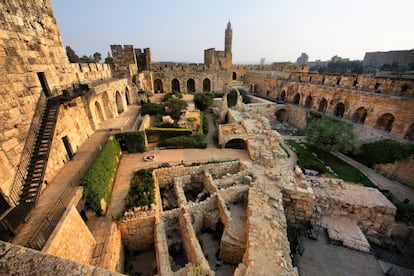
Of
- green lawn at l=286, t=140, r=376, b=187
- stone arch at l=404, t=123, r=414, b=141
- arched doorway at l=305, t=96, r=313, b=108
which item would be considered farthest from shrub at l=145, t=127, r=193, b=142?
arched doorway at l=305, t=96, r=313, b=108

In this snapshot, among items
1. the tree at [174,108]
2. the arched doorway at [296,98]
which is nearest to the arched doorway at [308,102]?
the arched doorway at [296,98]

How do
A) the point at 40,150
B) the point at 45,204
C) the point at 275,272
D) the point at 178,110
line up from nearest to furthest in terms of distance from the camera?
the point at 275,272 < the point at 45,204 < the point at 40,150 < the point at 178,110

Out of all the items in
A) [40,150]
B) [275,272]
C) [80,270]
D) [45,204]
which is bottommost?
[275,272]

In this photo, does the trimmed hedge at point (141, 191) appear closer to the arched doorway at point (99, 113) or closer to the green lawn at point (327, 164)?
the arched doorway at point (99, 113)

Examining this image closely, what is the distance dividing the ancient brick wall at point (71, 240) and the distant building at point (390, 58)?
7670 centimetres

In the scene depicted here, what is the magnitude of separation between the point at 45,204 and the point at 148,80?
25.1 m

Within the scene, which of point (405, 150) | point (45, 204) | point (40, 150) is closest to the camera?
point (45, 204)

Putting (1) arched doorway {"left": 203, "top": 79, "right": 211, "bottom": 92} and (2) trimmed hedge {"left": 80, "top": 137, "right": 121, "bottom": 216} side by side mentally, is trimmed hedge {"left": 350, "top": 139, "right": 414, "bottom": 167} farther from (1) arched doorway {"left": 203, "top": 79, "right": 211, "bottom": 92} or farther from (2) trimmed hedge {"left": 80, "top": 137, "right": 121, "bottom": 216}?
(1) arched doorway {"left": 203, "top": 79, "right": 211, "bottom": 92}

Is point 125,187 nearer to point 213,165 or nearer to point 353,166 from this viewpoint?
point 213,165

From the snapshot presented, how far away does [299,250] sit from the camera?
9.06 metres

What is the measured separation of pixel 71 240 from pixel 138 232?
3.47 metres

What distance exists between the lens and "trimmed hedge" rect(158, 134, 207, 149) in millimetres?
15156

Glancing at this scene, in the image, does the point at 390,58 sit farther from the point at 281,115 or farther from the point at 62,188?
the point at 62,188

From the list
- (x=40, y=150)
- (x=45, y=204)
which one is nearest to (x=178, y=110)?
(x=40, y=150)
